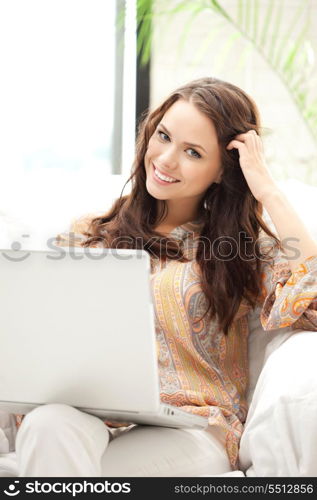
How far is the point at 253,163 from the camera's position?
182 cm

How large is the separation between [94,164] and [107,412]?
2306mm

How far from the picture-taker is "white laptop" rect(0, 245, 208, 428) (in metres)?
1.17

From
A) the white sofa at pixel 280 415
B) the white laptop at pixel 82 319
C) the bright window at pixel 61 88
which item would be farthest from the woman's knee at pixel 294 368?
the bright window at pixel 61 88

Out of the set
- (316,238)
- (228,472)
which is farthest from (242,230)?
(228,472)

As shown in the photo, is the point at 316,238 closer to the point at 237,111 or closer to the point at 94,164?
the point at 237,111

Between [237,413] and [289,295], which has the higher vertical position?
[289,295]

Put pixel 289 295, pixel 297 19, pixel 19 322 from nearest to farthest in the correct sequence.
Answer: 1. pixel 19 322
2. pixel 289 295
3. pixel 297 19

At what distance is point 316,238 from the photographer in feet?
6.20

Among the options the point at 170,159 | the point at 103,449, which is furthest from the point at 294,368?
the point at 170,159

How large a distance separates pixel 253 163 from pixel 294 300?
0.38 m

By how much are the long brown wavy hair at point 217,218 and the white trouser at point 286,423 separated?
0.99 feet

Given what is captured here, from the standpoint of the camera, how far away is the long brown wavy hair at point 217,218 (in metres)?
1.78

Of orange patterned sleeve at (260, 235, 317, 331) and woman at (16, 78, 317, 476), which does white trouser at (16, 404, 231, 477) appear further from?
orange patterned sleeve at (260, 235, 317, 331)
